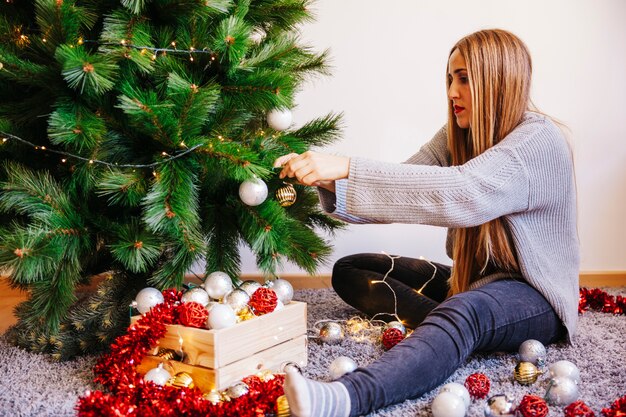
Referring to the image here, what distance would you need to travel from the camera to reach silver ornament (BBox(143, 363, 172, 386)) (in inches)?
43.6

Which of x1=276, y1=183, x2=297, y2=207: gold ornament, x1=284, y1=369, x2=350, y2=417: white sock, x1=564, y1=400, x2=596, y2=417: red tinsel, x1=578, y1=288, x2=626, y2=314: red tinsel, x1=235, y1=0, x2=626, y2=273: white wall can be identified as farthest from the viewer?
x1=235, y1=0, x2=626, y2=273: white wall

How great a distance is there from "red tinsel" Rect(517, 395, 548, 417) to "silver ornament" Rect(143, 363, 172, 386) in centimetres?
60

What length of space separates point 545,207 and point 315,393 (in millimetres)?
693

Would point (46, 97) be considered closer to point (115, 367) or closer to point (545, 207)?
point (115, 367)

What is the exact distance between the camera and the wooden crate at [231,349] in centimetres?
113

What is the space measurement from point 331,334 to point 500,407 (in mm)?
519

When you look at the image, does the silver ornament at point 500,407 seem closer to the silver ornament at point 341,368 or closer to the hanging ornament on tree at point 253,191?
the silver ornament at point 341,368

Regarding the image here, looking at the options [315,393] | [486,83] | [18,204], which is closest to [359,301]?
[486,83]

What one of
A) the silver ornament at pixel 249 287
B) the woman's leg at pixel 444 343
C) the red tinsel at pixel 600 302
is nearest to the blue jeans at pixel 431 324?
the woman's leg at pixel 444 343

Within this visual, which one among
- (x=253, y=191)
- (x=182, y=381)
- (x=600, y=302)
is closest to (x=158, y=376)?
(x=182, y=381)

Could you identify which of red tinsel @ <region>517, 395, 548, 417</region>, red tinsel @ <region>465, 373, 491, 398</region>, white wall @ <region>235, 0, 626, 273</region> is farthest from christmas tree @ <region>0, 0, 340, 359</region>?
white wall @ <region>235, 0, 626, 273</region>

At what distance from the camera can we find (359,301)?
1.74 metres

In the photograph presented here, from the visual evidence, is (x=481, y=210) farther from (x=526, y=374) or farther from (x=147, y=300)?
(x=147, y=300)

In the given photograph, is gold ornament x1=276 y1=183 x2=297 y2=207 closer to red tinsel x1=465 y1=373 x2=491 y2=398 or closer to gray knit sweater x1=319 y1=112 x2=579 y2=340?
gray knit sweater x1=319 y1=112 x2=579 y2=340
